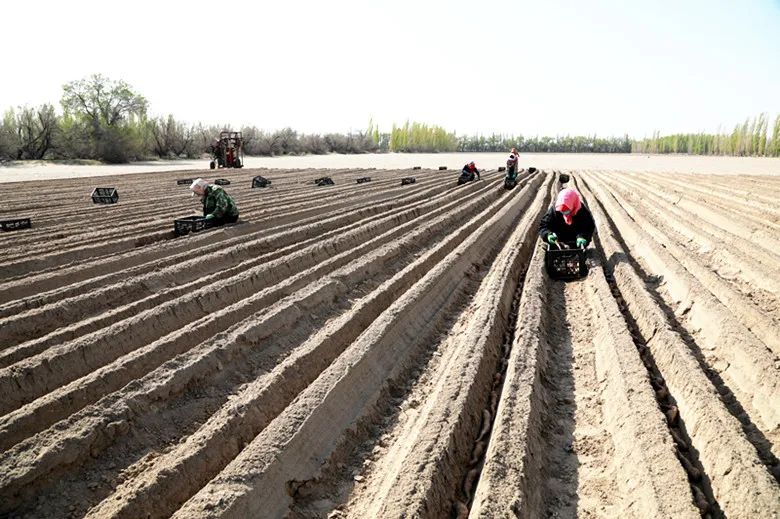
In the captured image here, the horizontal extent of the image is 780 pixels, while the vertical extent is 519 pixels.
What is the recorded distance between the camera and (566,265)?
276 inches

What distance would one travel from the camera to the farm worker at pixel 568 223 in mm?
7141

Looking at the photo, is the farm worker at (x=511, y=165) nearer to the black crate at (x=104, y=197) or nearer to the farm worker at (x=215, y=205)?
the farm worker at (x=215, y=205)

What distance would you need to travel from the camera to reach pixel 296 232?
960 cm

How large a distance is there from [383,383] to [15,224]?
29.2ft

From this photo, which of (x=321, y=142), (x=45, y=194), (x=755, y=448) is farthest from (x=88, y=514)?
(x=321, y=142)

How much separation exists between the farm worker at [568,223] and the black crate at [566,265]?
20 cm

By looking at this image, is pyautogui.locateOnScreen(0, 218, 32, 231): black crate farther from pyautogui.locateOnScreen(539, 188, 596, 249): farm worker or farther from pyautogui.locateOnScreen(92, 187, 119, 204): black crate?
pyautogui.locateOnScreen(539, 188, 596, 249): farm worker

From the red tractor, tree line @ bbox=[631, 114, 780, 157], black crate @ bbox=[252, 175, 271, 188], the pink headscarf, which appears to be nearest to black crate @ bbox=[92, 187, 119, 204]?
black crate @ bbox=[252, 175, 271, 188]

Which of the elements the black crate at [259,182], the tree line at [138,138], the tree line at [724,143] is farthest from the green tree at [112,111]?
the tree line at [724,143]

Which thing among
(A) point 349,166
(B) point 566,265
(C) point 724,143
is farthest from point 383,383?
(C) point 724,143

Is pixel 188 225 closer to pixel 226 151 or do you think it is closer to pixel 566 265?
pixel 566 265

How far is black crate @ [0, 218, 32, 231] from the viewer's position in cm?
966

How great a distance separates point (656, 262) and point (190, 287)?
6120 millimetres

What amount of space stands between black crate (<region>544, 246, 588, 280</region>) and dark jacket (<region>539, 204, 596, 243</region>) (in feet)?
1.29
